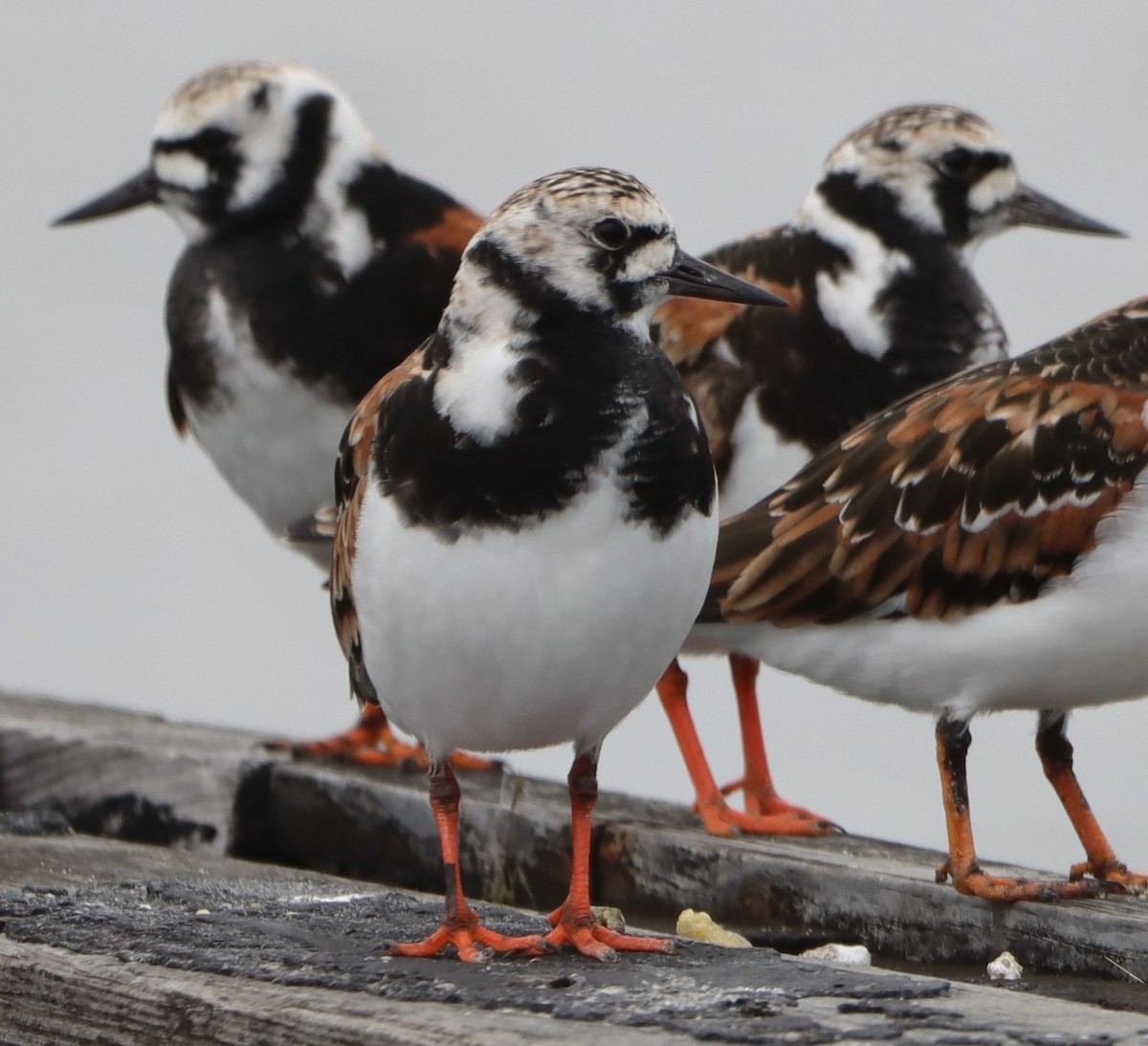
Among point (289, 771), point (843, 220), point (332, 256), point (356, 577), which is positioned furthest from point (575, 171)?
point (332, 256)

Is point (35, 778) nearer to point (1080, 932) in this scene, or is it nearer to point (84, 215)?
point (84, 215)

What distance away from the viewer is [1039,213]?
4199mm

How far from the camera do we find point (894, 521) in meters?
3.27

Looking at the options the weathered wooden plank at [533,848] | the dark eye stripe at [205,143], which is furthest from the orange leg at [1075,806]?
the dark eye stripe at [205,143]

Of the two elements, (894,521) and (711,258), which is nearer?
(894,521)

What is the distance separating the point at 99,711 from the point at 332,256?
3.56ft

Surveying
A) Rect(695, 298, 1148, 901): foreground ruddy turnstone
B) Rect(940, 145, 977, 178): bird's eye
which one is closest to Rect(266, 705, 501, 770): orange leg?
Rect(695, 298, 1148, 901): foreground ruddy turnstone

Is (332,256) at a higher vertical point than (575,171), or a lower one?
higher

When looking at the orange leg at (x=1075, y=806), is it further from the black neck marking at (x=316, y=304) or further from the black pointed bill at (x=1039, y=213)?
the black neck marking at (x=316, y=304)

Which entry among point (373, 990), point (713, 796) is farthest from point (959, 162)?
point (373, 990)

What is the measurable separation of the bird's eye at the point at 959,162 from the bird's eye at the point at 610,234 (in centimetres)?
182

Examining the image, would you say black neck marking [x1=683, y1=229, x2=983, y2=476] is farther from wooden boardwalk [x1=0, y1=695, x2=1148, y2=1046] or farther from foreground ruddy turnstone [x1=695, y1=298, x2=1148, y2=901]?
wooden boardwalk [x1=0, y1=695, x2=1148, y2=1046]

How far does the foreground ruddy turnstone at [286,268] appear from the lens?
4465 mm

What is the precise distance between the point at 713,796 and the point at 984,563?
85cm
